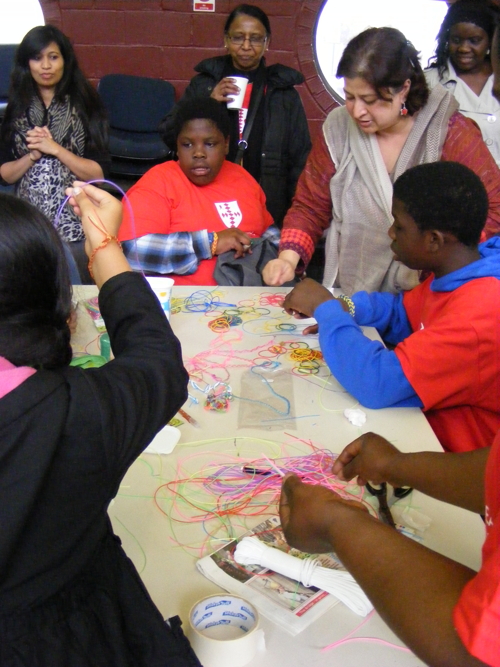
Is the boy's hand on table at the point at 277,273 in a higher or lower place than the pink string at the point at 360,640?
higher

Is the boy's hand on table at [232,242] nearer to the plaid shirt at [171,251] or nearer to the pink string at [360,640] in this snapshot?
the plaid shirt at [171,251]

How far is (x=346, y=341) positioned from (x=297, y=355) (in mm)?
195

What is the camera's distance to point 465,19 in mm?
2672

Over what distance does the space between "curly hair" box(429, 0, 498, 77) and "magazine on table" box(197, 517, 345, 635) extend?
2490 mm

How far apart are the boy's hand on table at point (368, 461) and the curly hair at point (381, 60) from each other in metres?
1.16

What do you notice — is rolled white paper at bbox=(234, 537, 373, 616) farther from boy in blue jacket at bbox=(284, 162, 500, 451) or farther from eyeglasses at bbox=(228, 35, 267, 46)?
eyeglasses at bbox=(228, 35, 267, 46)

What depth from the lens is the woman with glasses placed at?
278 centimetres

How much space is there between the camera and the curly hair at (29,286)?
2.26ft

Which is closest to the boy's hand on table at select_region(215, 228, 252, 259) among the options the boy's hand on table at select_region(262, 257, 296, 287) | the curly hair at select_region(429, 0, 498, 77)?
the boy's hand on table at select_region(262, 257, 296, 287)

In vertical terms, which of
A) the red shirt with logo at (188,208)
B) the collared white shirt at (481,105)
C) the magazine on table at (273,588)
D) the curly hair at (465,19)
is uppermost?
the curly hair at (465,19)

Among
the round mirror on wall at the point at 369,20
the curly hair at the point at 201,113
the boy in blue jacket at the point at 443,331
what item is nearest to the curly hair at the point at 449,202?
the boy in blue jacket at the point at 443,331

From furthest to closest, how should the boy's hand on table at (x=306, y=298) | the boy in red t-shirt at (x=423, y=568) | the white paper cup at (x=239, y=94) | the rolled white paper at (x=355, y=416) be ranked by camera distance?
the white paper cup at (x=239, y=94) < the boy's hand on table at (x=306, y=298) < the rolled white paper at (x=355, y=416) < the boy in red t-shirt at (x=423, y=568)

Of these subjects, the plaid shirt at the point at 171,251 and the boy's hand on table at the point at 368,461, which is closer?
the boy's hand on table at the point at 368,461

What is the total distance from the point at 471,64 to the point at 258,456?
7.50 feet
